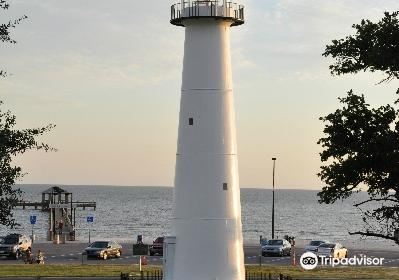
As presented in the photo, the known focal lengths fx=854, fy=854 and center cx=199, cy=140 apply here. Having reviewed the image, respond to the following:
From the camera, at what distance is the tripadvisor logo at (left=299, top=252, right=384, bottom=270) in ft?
189

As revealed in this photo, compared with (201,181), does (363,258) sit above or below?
below

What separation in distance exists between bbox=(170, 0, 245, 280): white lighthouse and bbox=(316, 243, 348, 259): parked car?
27.8m

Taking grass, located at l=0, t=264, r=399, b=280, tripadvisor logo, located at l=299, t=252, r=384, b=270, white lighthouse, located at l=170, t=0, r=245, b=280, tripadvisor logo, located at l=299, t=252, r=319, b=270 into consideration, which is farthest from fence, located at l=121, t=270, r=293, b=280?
tripadvisor logo, located at l=299, t=252, r=384, b=270

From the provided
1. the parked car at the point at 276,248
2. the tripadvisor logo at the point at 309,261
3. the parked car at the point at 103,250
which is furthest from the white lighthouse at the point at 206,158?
the parked car at the point at 276,248

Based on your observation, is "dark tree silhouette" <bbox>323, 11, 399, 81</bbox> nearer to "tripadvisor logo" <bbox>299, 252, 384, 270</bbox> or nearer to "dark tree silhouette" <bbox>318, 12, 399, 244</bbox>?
"dark tree silhouette" <bbox>318, 12, 399, 244</bbox>

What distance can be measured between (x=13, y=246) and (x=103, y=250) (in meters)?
6.45

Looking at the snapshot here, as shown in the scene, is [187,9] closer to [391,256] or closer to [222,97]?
[222,97]

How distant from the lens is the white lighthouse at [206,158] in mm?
35062

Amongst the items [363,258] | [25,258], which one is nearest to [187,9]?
[25,258]

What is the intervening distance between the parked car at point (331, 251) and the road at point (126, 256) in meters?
1.78

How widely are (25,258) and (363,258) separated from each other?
25131 mm

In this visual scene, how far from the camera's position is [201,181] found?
3509 cm

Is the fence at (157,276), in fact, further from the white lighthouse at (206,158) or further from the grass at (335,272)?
the white lighthouse at (206,158)

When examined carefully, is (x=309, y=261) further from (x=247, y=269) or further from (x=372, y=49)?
(x=372, y=49)
